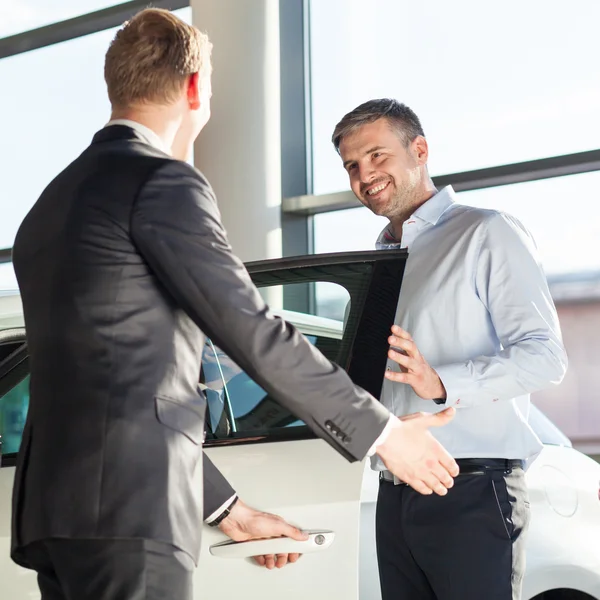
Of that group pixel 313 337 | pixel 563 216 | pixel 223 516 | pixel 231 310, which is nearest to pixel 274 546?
pixel 223 516

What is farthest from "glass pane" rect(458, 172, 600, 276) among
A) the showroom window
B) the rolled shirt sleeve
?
the rolled shirt sleeve

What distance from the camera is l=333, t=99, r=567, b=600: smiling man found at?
5.73ft

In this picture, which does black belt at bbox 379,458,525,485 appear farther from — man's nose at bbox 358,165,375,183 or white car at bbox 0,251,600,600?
man's nose at bbox 358,165,375,183

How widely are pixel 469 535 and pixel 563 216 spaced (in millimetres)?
3208

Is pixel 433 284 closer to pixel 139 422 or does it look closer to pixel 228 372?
pixel 228 372

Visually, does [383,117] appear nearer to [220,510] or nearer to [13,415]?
[220,510]

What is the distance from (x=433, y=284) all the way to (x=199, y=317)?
664mm

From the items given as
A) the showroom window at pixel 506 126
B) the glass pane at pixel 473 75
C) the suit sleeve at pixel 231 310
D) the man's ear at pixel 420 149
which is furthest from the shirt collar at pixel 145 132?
the glass pane at pixel 473 75

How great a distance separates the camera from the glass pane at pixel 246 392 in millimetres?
2055

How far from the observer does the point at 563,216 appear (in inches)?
184

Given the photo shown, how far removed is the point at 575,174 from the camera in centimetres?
461

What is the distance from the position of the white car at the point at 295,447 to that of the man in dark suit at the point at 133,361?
1.72 ft

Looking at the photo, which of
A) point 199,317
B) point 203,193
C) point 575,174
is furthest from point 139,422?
point 575,174

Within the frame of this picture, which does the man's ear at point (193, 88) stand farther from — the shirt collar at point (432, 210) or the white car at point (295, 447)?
the shirt collar at point (432, 210)
